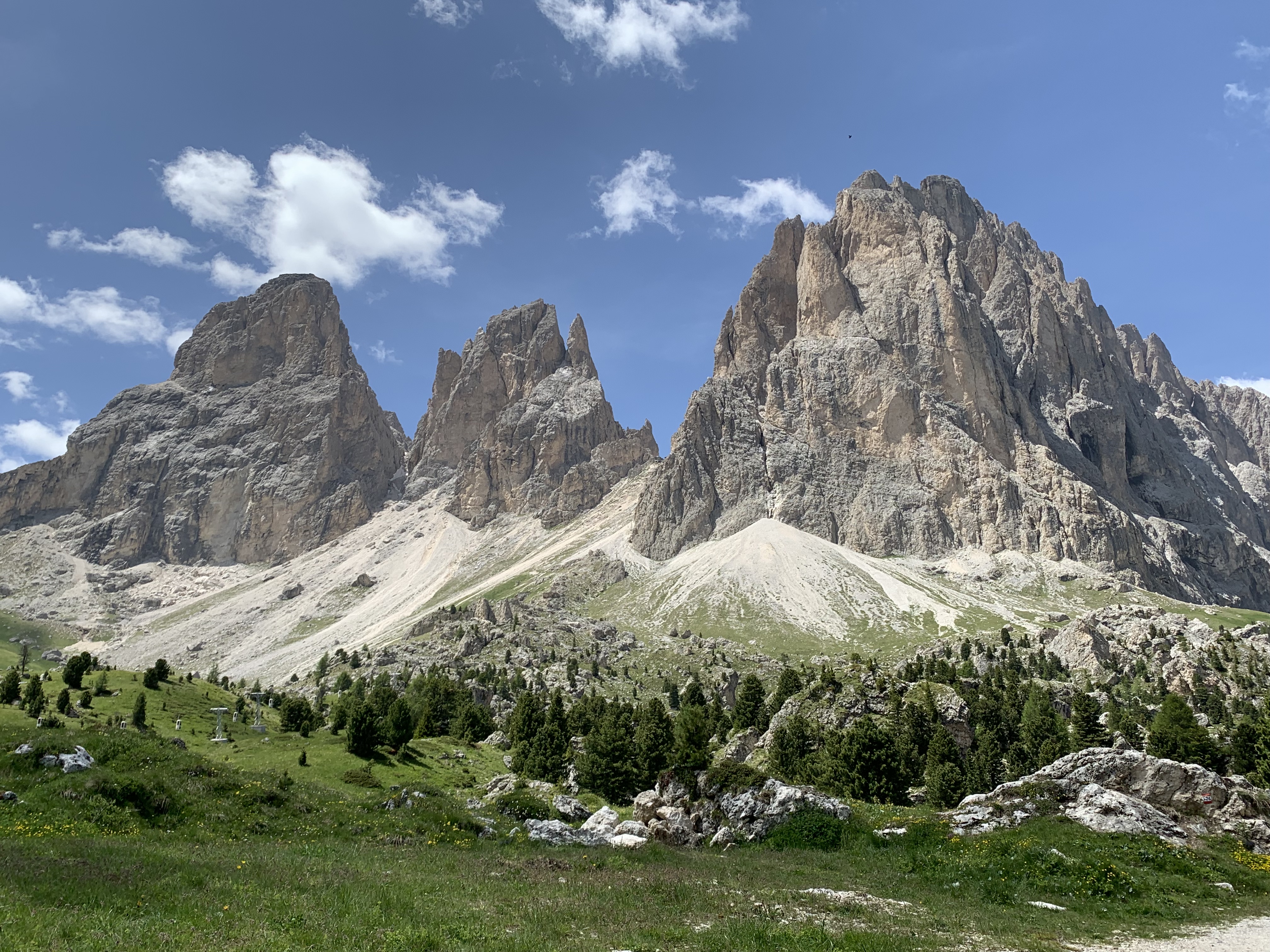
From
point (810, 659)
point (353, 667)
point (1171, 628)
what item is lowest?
point (353, 667)

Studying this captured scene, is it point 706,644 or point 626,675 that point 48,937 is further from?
point 706,644

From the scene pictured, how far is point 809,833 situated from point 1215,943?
1653cm

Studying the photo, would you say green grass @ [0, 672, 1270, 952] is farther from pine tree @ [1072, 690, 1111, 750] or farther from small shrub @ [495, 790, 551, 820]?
pine tree @ [1072, 690, 1111, 750]

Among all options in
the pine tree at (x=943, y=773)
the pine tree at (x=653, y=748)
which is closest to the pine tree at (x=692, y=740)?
the pine tree at (x=653, y=748)

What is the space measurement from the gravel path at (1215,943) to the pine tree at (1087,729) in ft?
146

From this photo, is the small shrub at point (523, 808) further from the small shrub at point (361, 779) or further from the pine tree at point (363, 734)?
the pine tree at point (363, 734)

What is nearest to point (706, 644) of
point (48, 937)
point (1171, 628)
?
point (1171, 628)

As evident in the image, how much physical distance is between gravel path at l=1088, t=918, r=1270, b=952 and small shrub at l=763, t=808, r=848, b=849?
1447 cm

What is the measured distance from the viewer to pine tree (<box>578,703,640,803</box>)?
53.1 m

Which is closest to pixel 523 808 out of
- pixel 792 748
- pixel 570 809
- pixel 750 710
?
pixel 570 809

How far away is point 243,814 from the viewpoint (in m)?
28.2

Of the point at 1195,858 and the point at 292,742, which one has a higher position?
the point at 1195,858

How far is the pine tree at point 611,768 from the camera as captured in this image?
53094 mm

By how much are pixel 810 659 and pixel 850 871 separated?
148426 millimetres
